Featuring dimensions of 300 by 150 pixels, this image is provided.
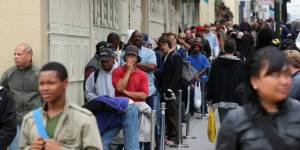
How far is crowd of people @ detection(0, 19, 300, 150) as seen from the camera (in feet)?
13.1

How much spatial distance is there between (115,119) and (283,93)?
4138 mm

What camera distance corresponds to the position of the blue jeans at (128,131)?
25.9 ft

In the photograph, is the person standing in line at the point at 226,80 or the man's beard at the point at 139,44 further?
the man's beard at the point at 139,44

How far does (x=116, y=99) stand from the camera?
7.83 m

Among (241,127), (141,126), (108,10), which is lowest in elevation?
(141,126)

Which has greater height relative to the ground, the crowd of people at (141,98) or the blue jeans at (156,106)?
the crowd of people at (141,98)

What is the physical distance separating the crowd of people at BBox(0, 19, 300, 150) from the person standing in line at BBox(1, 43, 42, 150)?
0.04ft

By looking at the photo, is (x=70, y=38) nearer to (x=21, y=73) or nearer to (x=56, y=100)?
(x=21, y=73)

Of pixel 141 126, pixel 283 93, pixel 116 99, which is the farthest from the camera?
pixel 141 126

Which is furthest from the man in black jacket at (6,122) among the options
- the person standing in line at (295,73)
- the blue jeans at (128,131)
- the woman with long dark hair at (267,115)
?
the person standing in line at (295,73)

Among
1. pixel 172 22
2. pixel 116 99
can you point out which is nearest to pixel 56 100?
pixel 116 99

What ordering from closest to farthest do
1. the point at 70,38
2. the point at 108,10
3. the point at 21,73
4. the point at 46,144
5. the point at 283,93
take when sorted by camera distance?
the point at 283,93 → the point at 46,144 → the point at 21,73 → the point at 70,38 → the point at 108,10

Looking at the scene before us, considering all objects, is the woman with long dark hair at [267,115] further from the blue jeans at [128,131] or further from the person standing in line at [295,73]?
the blue jeans at [128,131]

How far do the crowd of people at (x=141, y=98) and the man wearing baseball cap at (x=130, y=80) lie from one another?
0.01 m
